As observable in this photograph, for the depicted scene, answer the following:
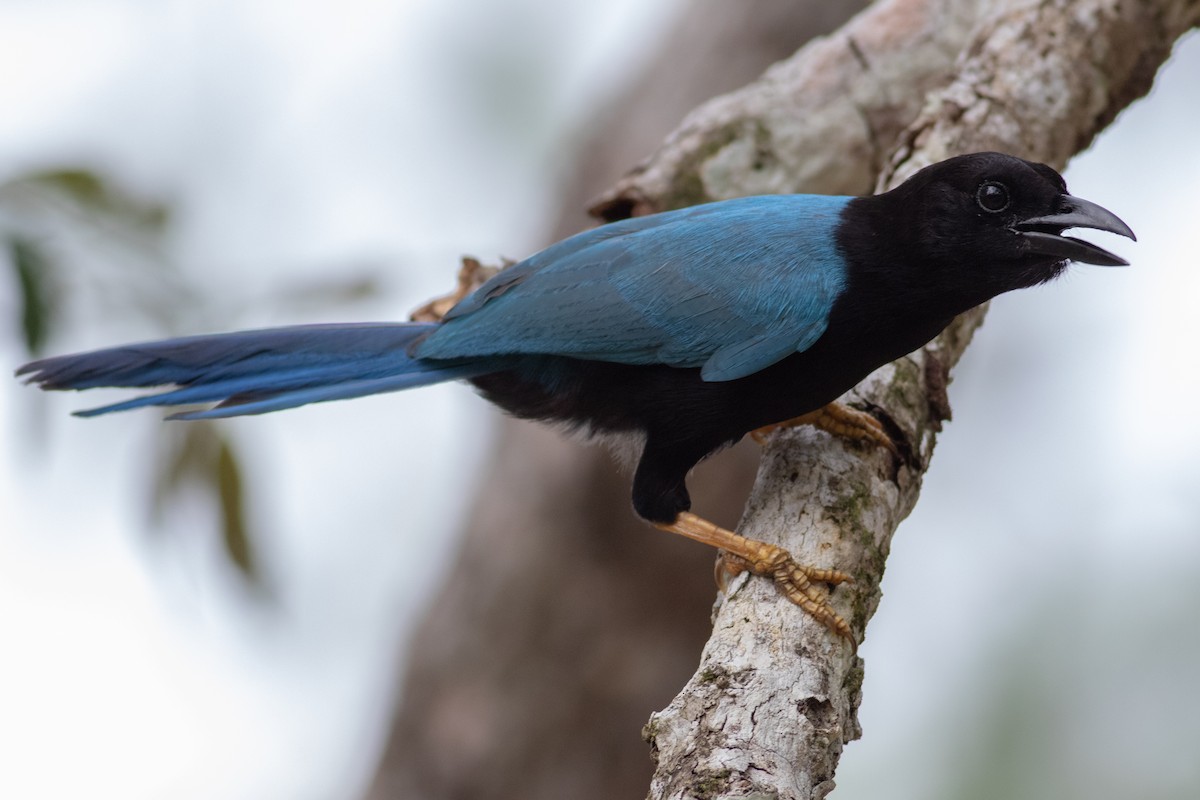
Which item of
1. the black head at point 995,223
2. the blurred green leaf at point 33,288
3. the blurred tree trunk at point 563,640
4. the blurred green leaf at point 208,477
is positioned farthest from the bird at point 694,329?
the blurred tree trunk at point 563,640

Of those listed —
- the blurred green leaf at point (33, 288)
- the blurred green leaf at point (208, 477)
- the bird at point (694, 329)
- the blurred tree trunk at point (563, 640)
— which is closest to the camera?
the blurred green leaf at point (33, 288)

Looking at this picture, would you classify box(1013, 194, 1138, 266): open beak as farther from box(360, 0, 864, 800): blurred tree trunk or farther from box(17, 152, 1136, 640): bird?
box(360, 0, 864, 800): blurred tree trunk

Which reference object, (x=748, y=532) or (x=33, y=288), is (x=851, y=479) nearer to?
(x=748, y=532)

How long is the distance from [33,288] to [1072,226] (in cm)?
249

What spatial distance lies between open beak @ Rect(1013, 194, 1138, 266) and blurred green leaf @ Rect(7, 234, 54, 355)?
7.71 ft

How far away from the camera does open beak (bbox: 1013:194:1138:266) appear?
9.21ft

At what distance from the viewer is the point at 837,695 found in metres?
2.38

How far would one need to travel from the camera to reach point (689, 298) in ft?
10.1

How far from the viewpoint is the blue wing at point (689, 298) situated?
3010mm

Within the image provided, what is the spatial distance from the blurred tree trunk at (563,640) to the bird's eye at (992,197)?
9.01 ft

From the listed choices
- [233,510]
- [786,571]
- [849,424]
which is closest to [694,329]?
[849,424]

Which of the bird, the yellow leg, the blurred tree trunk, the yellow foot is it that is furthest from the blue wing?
the blurred tree trunk

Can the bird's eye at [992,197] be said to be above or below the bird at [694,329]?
above

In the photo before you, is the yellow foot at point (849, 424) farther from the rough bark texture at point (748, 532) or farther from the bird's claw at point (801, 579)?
the bird's claw at point (801, 579)
